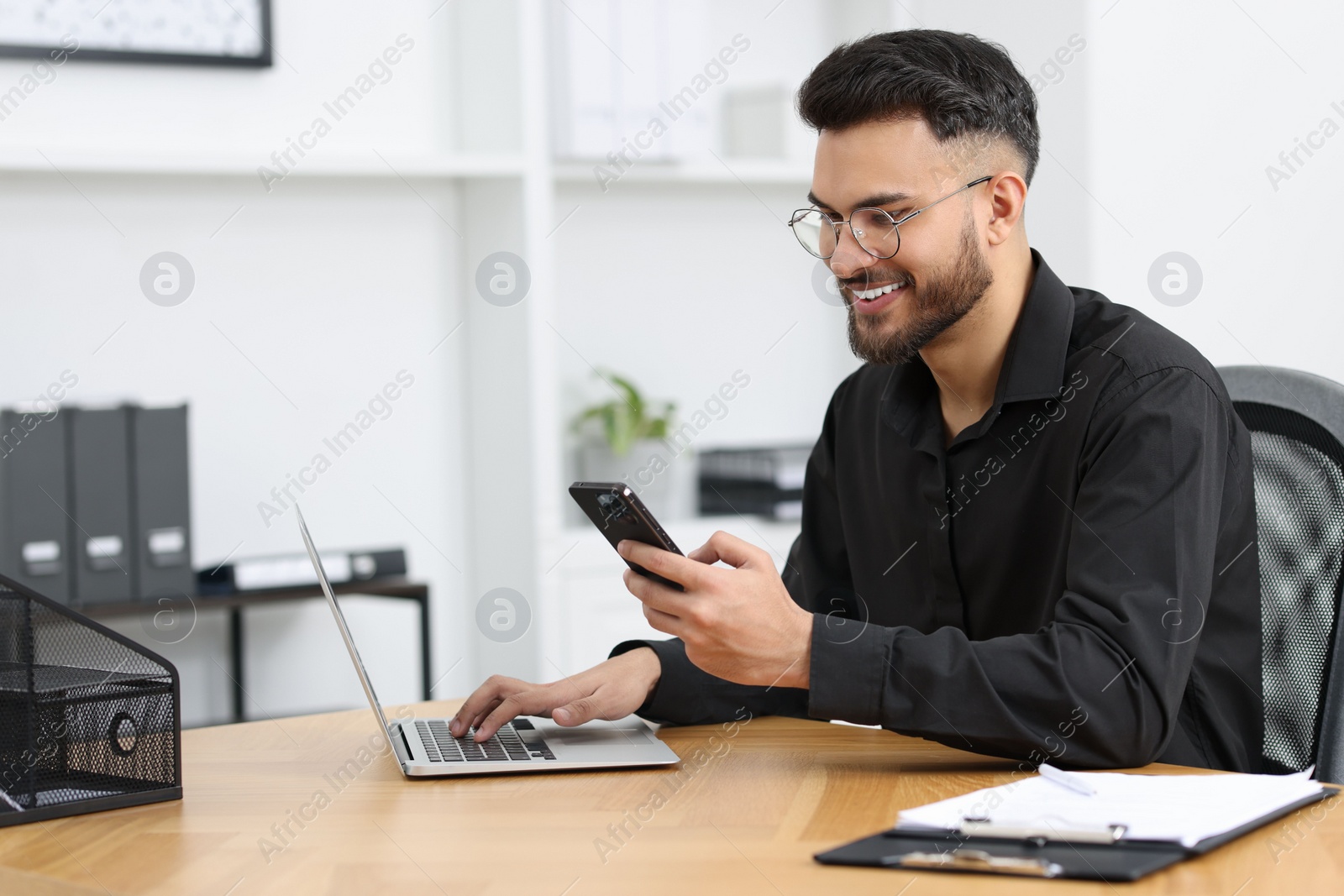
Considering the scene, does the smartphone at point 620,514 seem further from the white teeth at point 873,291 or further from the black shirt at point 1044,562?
the white teeth at point 873,291

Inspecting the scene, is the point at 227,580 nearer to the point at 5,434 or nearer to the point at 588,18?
the point at 5,434

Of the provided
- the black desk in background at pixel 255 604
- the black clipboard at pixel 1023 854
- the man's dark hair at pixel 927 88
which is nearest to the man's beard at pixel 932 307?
the man's dark hair at pixel 927 88

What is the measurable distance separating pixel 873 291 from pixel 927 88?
232mm

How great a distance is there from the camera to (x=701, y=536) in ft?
11.1

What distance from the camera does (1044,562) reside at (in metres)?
1.51

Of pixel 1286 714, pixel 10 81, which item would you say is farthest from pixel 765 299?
pixel 1286 714

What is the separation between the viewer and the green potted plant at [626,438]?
3.38 meters

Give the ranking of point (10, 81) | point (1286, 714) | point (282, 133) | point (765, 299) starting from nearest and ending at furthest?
point (1286, 714) < point (10, 81) < point (282, 133) < point (765, 299)

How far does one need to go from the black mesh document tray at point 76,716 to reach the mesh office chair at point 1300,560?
1117 mm

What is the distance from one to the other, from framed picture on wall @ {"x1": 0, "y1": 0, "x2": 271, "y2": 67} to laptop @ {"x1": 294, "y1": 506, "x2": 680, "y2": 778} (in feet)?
6.70

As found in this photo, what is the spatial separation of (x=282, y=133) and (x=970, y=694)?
96.0 inches

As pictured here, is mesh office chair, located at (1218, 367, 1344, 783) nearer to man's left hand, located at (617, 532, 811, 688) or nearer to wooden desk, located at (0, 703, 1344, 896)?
wooden desk, located at (0, 703, 1344, 896)

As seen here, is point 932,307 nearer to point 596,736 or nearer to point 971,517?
point 971,517

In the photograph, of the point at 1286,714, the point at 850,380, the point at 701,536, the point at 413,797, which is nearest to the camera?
the point at 413,797
